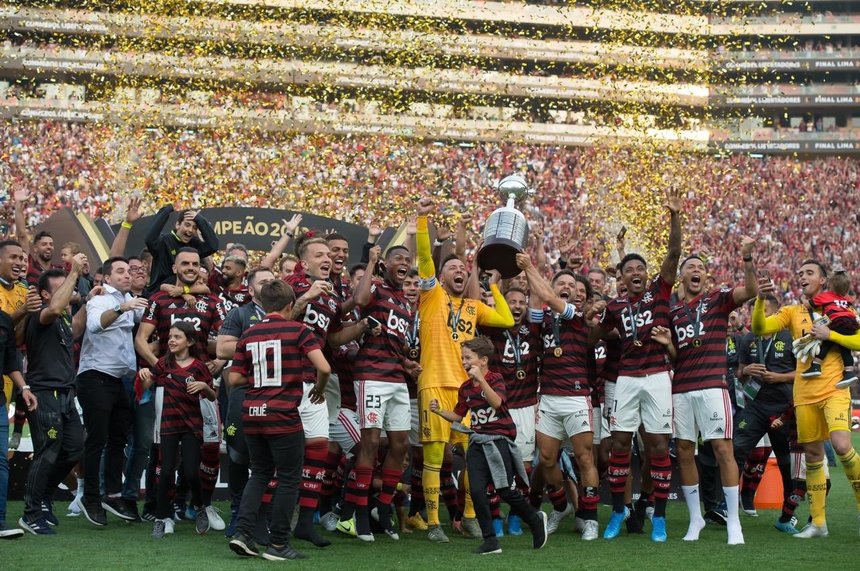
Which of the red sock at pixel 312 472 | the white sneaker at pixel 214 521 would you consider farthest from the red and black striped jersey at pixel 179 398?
the red sock at pixel 312 472

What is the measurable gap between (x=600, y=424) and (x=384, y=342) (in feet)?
8.31

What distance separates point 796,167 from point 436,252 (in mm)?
37532

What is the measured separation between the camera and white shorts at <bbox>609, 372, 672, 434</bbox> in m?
8.94

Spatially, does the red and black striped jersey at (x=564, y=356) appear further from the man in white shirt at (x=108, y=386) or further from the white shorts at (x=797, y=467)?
the man in white shirt at (x=108, y=386)

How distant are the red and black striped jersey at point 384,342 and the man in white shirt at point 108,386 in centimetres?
191

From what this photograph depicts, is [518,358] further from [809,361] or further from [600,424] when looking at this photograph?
[809,361]

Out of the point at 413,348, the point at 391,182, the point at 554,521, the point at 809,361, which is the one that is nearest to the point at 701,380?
the point at 809,361

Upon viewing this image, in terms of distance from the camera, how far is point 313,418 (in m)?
8.24

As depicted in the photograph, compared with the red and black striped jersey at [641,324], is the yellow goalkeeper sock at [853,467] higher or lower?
lower

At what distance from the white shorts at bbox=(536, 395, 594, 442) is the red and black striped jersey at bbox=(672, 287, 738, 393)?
2.55 ft

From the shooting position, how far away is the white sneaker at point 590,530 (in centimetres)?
893

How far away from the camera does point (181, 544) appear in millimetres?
8273

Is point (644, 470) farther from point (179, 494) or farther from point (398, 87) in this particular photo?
point (398, 87)

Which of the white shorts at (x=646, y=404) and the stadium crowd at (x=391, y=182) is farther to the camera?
the stadium crowd at (x=391, y=182)
